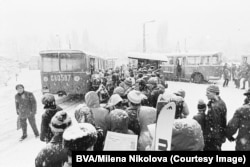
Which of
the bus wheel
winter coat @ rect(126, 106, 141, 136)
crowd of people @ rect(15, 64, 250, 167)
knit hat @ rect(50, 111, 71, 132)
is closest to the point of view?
crowd of people @ rect(15, 64, 250, 167)

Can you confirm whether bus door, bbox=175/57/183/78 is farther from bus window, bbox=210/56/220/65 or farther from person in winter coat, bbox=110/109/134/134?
person in winter coat, bbox=110/109/134/134

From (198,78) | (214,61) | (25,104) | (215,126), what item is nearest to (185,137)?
(215,126)

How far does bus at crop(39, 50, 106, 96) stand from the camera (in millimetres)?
13008

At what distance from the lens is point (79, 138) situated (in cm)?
194

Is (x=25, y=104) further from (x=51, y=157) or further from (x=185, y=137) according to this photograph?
(x=185, y=137)

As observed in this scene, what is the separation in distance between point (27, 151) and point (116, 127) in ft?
12.8

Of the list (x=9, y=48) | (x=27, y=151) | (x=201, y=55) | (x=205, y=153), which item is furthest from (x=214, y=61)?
(x=9, y=48)

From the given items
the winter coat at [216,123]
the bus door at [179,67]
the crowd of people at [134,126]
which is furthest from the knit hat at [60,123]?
the bus door at [179,67]

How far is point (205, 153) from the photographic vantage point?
2.54m

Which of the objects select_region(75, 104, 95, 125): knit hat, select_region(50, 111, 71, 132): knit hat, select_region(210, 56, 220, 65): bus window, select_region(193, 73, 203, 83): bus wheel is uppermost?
select_region(210, 56, 220, 65): bus window

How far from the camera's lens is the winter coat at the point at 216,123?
3.83m

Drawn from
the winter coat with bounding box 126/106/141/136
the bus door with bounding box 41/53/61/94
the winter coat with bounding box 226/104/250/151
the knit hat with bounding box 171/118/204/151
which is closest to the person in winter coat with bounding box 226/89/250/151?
the winter coat with bounding box 226/104/250/151

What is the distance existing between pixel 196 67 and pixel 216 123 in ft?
62.9

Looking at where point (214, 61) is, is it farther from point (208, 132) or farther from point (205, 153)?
point (205, 153)
